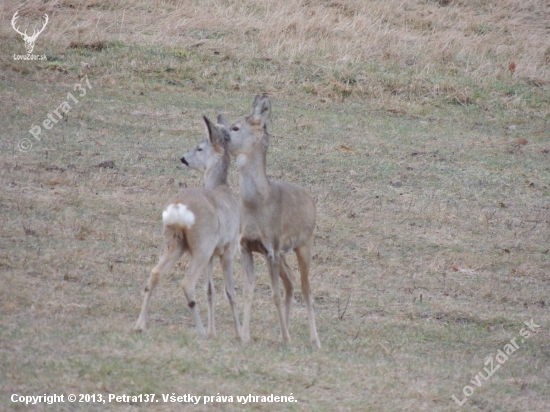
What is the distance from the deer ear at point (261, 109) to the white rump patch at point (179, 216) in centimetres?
136

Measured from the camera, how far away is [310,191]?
43.2 ft

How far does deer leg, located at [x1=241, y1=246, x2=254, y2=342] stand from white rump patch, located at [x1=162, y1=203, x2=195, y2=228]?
838 millimetres

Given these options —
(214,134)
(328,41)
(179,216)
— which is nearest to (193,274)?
(179,216)

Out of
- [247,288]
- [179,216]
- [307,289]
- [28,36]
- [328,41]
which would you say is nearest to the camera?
[179,216]

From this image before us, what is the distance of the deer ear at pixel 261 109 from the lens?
336 inches

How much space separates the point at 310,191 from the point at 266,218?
4.94 metres

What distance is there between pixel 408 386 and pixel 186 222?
226 cm

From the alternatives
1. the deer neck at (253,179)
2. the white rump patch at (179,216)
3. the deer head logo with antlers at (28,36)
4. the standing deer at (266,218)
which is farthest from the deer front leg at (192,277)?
the deer head logo with antlers at (28,36)

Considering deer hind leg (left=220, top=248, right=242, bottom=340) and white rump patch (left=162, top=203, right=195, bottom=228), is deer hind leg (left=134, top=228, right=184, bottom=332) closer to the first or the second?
white rump patch (left=162, top=203, right=195, bottom=228)

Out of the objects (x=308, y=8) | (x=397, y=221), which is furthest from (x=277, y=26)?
(x=397, y=221)

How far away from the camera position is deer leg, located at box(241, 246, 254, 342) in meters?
8.05

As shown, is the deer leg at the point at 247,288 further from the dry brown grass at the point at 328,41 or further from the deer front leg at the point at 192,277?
the dry brown grass at the point at 328,41

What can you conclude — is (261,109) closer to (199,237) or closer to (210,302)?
(199,237)

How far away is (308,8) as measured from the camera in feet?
73.7
